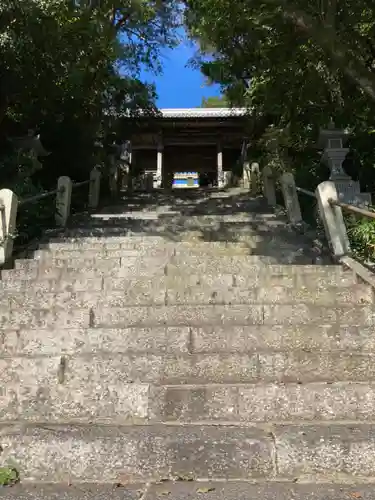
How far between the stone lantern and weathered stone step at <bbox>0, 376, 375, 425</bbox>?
676 centimetres

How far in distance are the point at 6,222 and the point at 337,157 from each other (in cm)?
662

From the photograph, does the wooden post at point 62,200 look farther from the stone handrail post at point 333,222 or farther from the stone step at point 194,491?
the stone step at point 194,491

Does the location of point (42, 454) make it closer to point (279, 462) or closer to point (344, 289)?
point (279, 462)

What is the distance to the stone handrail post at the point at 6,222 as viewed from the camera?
18.1 feet

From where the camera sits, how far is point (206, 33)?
32.8ft

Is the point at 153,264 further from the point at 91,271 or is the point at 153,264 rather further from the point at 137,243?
the point at 137,243

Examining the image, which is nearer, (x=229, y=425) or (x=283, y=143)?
(x=229, y=425)

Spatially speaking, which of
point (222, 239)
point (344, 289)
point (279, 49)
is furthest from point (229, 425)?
point (279, 49)

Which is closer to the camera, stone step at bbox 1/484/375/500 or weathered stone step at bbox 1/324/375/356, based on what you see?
stone step at bbox 1/484/375/500

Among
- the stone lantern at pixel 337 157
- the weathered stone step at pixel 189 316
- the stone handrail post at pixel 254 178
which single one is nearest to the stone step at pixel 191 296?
the weathered stone step at pixel 189 316

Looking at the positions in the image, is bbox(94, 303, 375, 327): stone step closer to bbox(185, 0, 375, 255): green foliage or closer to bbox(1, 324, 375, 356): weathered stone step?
bbox(1, 324, 375, 356): weathered stone step

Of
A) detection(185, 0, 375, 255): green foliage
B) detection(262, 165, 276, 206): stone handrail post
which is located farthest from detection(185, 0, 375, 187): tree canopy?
detection(262, 165, 276, 206): stone handrail post

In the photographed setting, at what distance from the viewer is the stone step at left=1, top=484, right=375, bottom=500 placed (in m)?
2.31

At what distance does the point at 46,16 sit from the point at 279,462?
775 cm
